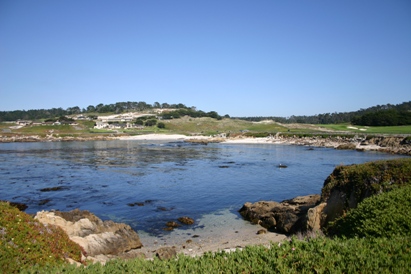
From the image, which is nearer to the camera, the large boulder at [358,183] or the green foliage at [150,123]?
the large boulder at [358,183]

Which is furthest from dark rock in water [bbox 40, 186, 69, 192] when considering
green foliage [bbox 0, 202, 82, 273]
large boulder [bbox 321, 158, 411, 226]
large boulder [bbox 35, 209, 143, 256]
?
large boulder [bbox 321, 158, 411, 226]

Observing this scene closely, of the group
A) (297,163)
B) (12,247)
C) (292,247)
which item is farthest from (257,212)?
(297,163)

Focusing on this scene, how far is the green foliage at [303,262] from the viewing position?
5.32 m

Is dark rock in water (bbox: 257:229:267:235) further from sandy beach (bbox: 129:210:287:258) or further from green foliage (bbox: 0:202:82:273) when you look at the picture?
green foliage (bbox: 0:202:82:273)

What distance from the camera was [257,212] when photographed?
18.1m

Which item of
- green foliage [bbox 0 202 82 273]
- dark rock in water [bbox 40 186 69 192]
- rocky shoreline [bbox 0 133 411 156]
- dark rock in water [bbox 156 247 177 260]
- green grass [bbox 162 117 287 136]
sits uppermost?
green grass [bbox 162 117 287 136]

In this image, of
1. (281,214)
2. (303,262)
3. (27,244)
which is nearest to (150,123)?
(281,214)

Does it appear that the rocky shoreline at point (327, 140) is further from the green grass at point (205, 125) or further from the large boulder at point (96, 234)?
the large boulder at point (96, 234)

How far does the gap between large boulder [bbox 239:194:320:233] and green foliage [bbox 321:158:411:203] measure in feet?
6.17

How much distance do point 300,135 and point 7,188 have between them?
7877 cm

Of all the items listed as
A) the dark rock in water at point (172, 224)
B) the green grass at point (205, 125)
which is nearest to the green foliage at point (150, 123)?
the green grass at point (205, 125)

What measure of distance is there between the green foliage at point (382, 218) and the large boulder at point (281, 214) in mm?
5959

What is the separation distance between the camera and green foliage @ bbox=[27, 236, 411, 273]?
5.32m

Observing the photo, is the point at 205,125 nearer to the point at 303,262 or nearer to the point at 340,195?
the point at 340,195
